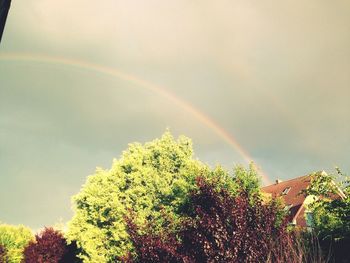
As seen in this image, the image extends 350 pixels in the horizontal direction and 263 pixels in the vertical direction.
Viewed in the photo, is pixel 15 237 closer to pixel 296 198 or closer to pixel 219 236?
pixel 219 236

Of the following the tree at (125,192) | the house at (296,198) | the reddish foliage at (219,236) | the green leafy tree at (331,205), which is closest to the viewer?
the reddish foliage at (219,236)

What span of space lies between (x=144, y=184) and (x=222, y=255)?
1968cm

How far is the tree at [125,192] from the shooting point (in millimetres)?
25047

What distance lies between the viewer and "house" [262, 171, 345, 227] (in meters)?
38.5

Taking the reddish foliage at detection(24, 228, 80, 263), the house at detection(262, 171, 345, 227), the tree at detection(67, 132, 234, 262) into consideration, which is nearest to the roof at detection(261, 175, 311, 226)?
the house at detection(262, 171, 345, 227)

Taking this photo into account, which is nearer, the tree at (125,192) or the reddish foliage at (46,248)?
the reddish foliage at (46,248)

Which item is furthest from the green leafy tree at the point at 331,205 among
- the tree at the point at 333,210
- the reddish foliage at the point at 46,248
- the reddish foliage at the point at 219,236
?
the reddish foliage at the point at 46,248

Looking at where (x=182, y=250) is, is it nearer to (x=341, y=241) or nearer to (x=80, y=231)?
(x=341, y=241)

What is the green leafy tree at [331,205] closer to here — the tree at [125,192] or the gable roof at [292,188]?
the tree at [125,192]

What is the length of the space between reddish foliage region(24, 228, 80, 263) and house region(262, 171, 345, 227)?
67.1 ft

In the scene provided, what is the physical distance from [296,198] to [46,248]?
3257 cm

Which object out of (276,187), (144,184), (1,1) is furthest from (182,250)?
(276,187)

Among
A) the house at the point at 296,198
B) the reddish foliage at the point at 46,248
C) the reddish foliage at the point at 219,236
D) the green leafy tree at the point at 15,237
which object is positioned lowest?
the reddish foliage at the point at 219,236

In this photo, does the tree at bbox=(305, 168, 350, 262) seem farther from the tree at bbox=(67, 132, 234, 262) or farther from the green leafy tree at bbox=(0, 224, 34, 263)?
the green leafy tree at bbox=(0, 224, 34, 263)
